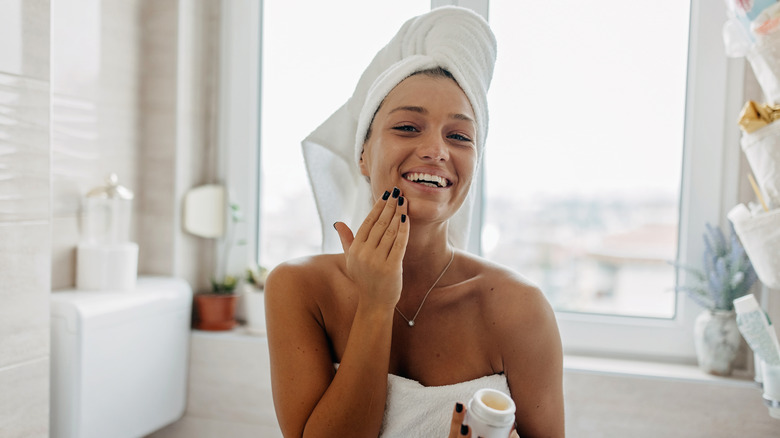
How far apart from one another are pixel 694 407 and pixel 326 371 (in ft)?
3.08

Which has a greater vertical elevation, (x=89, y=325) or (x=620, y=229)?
(x=620, y=229)

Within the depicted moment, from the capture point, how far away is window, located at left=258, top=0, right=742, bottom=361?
150cm

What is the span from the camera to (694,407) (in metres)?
1.36

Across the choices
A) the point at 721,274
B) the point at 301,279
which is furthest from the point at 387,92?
the point at 721,274

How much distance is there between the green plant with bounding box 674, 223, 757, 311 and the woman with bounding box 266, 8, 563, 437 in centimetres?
60

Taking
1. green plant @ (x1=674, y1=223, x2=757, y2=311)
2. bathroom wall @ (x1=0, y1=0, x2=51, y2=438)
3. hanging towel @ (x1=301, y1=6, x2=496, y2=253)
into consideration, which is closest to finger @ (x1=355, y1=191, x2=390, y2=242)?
hanging towel @ (x1=301, y1=6, x2=496, y2=253)

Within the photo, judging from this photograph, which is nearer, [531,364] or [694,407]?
[531,364]

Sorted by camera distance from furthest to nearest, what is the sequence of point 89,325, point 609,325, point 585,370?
point 609,325 → point 585,370 → point 89,325

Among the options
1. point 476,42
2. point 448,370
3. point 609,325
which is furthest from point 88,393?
point 609,325

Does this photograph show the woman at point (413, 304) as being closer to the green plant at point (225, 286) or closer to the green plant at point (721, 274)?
the green plant at point (721, 274)

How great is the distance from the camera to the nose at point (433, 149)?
0.91 meters

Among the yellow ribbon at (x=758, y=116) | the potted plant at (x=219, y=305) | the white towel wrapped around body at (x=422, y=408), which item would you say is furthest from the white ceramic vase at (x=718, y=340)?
the potted plant at (x=219, y=305)

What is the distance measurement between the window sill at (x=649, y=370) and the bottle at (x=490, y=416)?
796mm

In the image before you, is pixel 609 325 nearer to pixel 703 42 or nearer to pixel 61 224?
pixel 703 42
